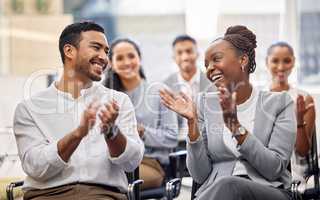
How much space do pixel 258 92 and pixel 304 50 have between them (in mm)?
774

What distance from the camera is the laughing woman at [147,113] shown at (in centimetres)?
269

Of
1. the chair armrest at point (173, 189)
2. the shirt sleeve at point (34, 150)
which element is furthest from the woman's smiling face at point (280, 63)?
the shirt sleeve at point (34, 150)

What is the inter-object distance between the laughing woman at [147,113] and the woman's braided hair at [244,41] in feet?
1.54

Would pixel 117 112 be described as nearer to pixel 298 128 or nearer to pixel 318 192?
pixel 298 128

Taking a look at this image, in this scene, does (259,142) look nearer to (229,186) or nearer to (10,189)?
(229,186)

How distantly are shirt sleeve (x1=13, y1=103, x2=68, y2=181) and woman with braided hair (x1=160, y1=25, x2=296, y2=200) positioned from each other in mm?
471

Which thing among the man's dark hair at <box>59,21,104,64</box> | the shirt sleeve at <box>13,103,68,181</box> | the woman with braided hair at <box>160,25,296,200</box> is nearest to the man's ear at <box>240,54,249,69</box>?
the woman with braided hair at <box>160,25,296,200</box>

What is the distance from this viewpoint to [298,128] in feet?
7.84

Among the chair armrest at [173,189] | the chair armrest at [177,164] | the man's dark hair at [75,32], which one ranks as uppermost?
the man's dark hair at [75,32]

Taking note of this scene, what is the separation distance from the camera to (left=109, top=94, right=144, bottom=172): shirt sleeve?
7.38 ft

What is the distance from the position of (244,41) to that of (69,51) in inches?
24.7

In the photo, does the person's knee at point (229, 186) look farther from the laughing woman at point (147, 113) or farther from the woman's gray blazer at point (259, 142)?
the laughing woman at point (147, 113)

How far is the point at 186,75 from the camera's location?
2.99 metres

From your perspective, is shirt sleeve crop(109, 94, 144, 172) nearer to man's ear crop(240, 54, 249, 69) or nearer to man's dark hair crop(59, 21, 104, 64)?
man's dark hair crop(59, 21, 104, 64)
